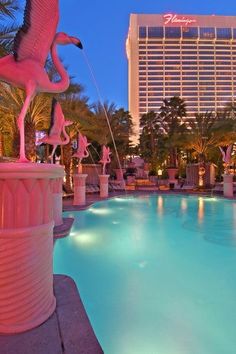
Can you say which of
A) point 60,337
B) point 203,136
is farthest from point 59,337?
point 203,136

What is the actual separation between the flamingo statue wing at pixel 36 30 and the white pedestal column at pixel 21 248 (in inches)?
44.8

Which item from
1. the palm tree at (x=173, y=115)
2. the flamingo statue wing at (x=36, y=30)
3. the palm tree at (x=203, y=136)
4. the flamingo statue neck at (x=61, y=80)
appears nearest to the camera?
the flamingo statue wing at (x=36, y=30)

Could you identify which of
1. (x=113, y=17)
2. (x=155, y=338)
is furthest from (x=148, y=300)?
(x=113, y=17)

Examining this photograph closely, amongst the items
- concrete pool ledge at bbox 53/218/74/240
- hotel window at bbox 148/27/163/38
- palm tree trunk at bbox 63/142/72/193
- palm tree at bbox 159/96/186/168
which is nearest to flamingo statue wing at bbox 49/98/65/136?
concrete pool ledge at bbox 53/218/74/240

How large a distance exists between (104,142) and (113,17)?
5482 inches

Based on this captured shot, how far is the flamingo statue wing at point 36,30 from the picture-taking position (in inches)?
103

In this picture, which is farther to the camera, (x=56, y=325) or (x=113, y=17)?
(x=113, y=17)

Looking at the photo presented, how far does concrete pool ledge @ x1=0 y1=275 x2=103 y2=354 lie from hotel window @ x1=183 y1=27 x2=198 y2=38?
10925cm

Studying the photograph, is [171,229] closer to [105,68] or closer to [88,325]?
[88,325]

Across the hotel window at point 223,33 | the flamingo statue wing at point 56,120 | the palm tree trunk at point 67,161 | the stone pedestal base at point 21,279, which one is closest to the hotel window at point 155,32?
the hotel window at point 223,33

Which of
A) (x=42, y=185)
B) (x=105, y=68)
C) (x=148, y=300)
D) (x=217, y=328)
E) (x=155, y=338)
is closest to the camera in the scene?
(x=42, y=185)

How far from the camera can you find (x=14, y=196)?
2.52 meters

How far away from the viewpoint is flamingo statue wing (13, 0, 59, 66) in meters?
2.62

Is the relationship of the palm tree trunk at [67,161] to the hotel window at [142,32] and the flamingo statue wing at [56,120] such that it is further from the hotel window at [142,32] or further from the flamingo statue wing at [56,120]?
the hotel window at [142,32]
